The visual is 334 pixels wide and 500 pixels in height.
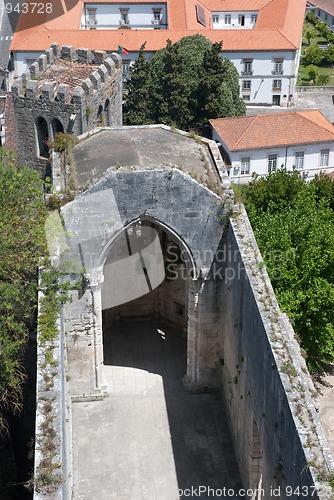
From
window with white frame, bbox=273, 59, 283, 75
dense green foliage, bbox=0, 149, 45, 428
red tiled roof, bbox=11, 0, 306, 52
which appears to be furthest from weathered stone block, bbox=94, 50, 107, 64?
window with white frame, bbox=273, 59, 283, 75

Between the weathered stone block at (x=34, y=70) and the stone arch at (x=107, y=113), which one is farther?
the stone arch at (x=107, y=113)

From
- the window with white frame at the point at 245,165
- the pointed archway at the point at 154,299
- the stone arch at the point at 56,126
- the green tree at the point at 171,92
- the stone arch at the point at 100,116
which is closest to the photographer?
the stone arch at the point at 56,126

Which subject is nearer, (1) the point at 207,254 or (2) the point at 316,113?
(1) the point at 207,254

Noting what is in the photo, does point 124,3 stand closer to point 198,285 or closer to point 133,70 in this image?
point 133,70

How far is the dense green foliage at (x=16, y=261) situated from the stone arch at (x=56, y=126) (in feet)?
16.8

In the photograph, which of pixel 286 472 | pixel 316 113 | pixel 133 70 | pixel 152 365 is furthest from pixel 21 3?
pixel 286 472

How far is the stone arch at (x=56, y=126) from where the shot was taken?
24.6 m

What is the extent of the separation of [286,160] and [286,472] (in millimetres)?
32735

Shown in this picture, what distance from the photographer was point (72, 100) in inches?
941

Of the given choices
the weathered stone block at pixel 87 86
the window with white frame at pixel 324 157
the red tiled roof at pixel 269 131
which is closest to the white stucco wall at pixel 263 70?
the red tiled roof at pixel 269 131

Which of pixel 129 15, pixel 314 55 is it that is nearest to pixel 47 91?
pixel 129 15

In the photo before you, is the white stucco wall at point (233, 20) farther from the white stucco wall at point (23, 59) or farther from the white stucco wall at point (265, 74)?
the white stucco wall at point (23, 59)

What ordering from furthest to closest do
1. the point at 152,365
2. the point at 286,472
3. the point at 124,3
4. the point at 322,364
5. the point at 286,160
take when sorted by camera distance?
1. the point at 124,3
2. the point at 286,160
3. the point at 322,364
4. the point at 152,365
5. the point at 286,472

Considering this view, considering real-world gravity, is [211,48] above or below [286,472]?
above
